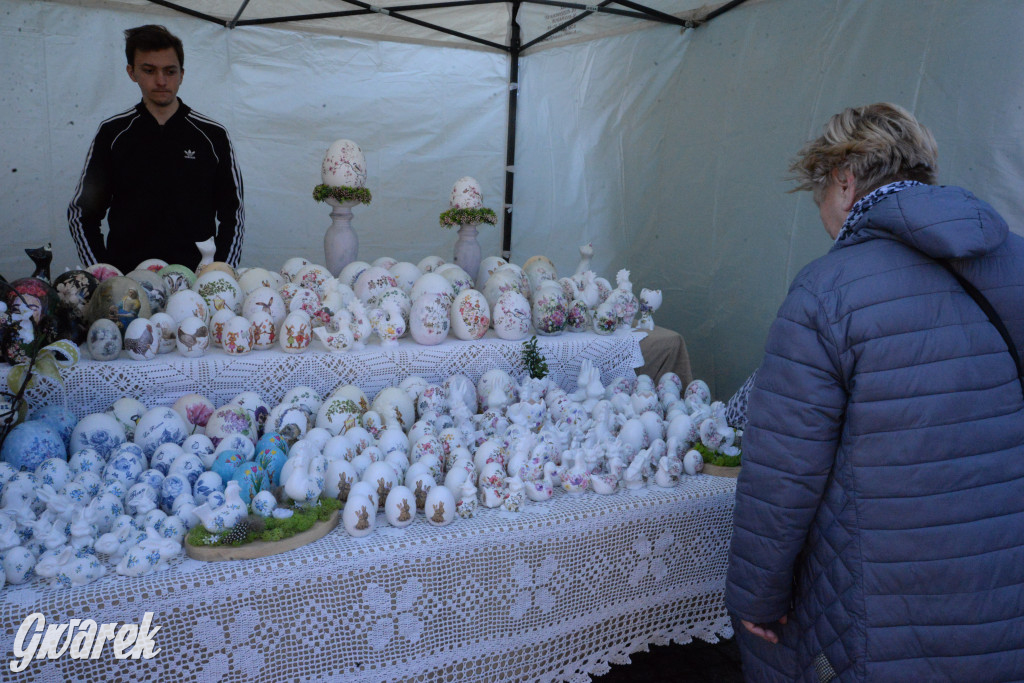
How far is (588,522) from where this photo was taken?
1940mm

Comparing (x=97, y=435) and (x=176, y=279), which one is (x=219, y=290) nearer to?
(x=176, y=279)

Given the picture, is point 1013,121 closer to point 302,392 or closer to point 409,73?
point 302,392

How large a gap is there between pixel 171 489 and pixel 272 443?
302 mm

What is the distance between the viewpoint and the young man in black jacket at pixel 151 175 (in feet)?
10.9

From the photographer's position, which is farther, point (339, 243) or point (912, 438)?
point (339, 243)

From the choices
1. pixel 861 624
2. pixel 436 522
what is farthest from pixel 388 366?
pixel 861 624

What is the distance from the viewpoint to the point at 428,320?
257 centimetres

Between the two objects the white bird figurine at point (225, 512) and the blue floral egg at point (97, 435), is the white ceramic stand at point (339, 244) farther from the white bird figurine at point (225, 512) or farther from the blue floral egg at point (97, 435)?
the white bird figurine at point (225, 512)

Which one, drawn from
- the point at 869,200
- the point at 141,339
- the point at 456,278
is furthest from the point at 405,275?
the point at 869,200

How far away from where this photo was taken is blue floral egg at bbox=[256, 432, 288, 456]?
1.97 m

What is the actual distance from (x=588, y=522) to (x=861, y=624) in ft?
2.55

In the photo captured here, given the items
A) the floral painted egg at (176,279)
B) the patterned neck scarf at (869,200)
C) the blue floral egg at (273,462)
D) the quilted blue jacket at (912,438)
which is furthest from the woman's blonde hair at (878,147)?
the floral painted egg at (176,279)

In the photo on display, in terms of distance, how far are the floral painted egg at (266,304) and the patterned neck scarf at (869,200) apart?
1838 mm

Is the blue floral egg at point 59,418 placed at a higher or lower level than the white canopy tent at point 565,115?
lower
